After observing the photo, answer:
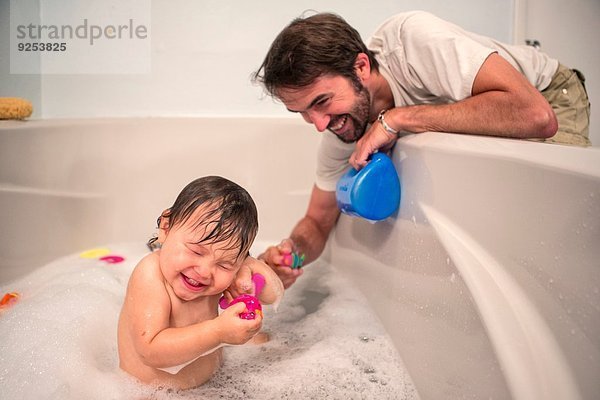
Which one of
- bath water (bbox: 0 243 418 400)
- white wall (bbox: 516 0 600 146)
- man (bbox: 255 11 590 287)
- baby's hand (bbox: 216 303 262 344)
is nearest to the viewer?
baby's hand (bbox: 216 303 262 344)

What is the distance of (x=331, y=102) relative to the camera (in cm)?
126

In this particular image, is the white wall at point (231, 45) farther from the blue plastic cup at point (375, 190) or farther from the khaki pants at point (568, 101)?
the blue plastic cup at point (375, 190)

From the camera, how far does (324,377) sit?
1049 mm

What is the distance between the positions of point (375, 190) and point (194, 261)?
403mm

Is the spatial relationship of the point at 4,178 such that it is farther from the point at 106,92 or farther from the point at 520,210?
the point at 520,210

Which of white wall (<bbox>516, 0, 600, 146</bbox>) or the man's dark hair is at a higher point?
white wall (<bbox>516, 0, 600, 146</bbox>)

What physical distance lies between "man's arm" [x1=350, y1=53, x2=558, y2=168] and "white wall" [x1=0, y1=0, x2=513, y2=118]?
33.2 inches

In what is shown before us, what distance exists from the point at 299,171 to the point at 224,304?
0.78m

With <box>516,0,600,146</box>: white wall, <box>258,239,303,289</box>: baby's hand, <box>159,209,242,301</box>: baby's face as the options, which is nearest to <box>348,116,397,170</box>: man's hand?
<box>258,239,303,289</box>: baby's hand

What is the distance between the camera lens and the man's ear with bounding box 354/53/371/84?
4.18ft

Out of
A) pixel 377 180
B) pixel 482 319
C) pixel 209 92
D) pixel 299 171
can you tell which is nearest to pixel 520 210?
pixel 482 319

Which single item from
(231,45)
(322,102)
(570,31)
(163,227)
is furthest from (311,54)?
(570,31)

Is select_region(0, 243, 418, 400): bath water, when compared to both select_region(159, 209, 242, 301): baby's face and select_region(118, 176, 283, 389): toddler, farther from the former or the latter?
select_region(159, 209, 242, 301): baby's face

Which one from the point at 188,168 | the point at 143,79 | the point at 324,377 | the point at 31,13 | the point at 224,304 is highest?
the point at 31,13
